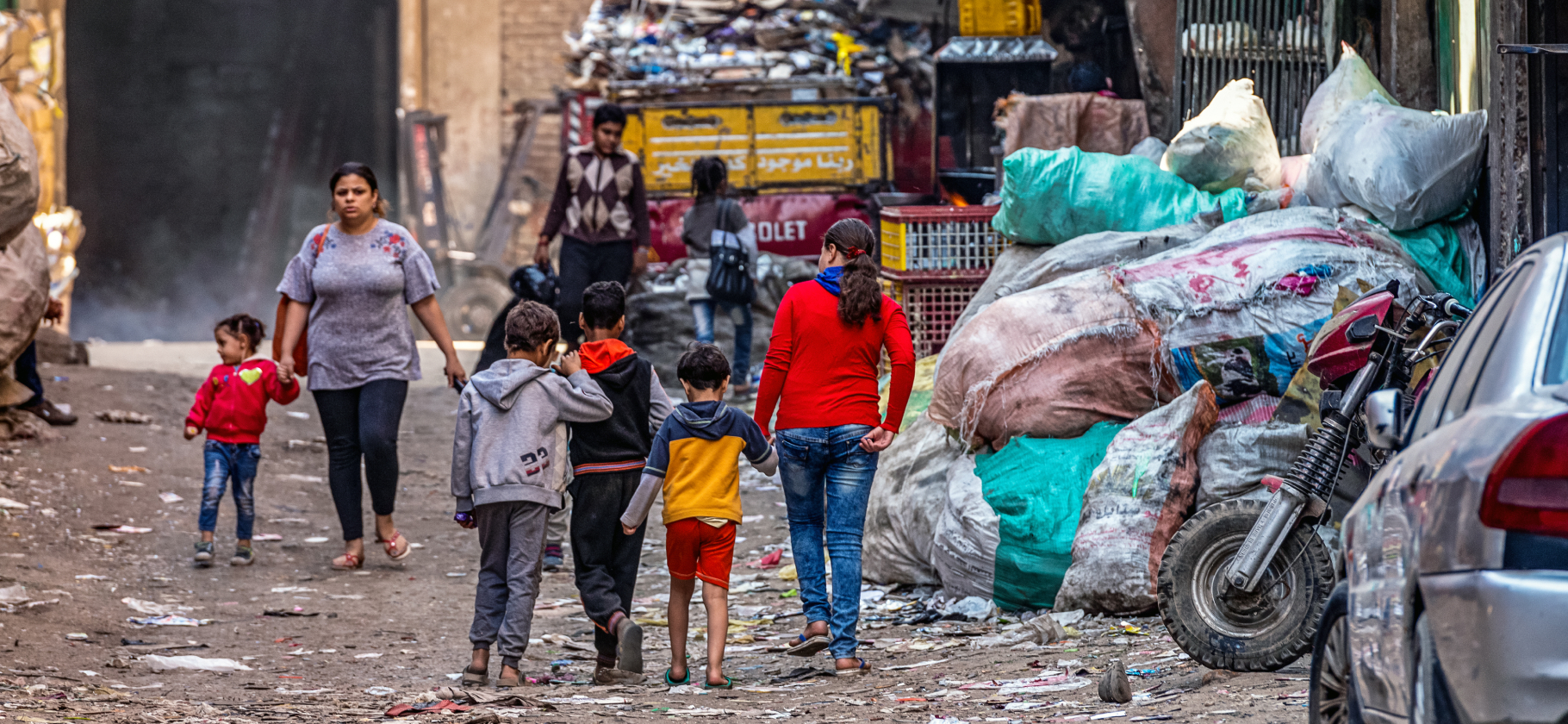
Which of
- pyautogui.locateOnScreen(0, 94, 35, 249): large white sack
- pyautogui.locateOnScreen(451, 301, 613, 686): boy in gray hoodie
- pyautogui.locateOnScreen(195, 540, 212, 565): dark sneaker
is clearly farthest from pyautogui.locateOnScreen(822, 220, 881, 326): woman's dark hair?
pyautogui.locateOnScreen(0, 94, 35, 249): large white sack

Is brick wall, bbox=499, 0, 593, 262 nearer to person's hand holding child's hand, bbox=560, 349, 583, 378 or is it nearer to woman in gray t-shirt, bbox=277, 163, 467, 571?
woman in gray t-shirt, bbox=277, 163, 467, 571

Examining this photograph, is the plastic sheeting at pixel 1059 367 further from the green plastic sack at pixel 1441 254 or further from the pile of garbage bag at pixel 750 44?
the pile of garbage bag at pixel 750 44

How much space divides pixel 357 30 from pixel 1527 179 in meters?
16.5

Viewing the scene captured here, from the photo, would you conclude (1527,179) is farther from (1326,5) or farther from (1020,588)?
(1326,5)

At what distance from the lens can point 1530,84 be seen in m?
5.95

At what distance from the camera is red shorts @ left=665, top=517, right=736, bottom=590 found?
194 inches

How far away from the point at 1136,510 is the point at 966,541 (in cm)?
72

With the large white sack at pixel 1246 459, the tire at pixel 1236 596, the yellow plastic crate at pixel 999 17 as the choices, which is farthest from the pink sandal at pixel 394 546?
the yellow plastic crate at pixel 999 17

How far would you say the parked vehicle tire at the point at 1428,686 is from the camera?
2416 millimetres

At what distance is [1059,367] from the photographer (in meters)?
6.05

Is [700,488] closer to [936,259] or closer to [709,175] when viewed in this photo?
[936,259]

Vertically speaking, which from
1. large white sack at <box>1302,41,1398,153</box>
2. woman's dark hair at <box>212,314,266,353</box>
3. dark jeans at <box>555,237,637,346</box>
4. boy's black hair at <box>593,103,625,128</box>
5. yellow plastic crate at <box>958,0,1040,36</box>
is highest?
yellow plastic crate at <box>958,0,1040,36</box>

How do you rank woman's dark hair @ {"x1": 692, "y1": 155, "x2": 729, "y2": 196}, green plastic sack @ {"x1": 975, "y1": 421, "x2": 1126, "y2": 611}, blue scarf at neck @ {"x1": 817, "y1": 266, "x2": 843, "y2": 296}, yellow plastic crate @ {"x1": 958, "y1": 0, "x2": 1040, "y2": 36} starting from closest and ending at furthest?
blue scarf at neck @ {"x1": 817, "y1": 266, "x2": 843, "y2": 296} < green plastic sack @ {"x1": 975, "y1": 421, "x2": 1126, "y2": 611} < woman's dark hair @ {"x1": 692, "y1": 155, "x2": 729, "y2": 196} < yellow plastic crate @ {"x1": 958, "y1": 0, "x2": 1040, "y2": 36}

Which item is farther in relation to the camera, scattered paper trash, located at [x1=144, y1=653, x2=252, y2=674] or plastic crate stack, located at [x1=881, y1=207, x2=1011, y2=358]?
plastic crate stack, located at [x1=881, y1=207, x2=1011, y2=358]
